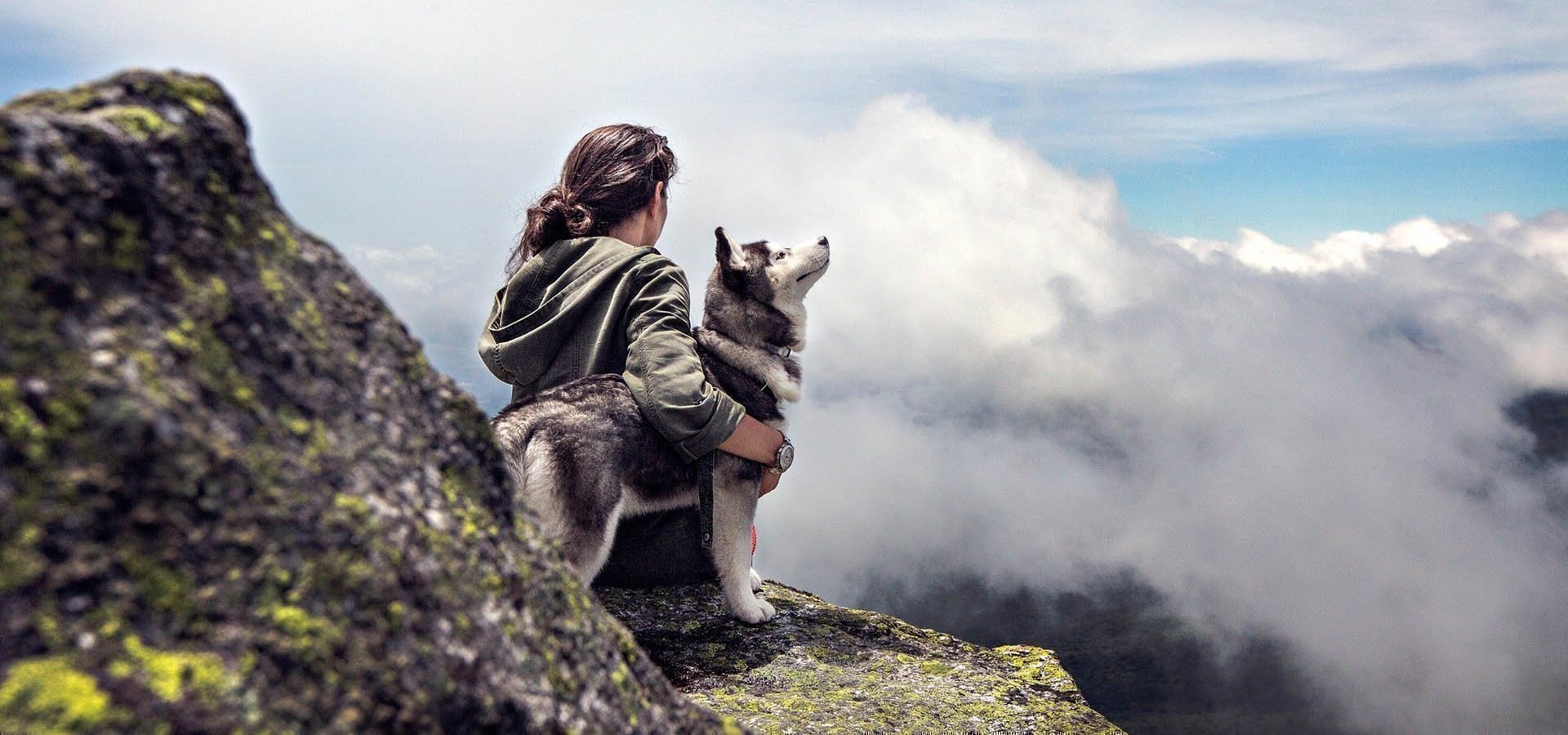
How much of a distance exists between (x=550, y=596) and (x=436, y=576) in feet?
1.48

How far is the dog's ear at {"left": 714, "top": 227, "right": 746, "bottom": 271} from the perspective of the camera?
30.0 ft

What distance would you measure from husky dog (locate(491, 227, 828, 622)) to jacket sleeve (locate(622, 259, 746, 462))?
20 centimetres

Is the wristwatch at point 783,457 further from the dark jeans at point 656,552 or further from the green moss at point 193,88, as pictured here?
the green moss at point 193,88

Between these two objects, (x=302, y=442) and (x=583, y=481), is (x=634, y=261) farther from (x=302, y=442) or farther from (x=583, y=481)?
(x=302, y=442)

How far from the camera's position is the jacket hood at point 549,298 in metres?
7.81

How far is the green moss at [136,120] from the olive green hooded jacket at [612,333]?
490 centimetres

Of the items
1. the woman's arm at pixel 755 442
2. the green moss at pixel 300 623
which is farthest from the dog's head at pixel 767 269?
the green moss at pixel 300 623

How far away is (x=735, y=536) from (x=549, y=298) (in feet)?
8.47

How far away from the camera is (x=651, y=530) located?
8258mm

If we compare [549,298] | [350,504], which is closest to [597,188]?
[549,298]

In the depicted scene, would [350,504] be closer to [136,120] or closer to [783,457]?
[136,120]

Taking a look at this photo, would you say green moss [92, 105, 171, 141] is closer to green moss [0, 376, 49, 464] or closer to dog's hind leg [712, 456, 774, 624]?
green moss [0, 376, 49, 464]

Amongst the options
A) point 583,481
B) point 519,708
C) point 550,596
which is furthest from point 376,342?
point 583,481

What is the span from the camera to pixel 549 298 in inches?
315
